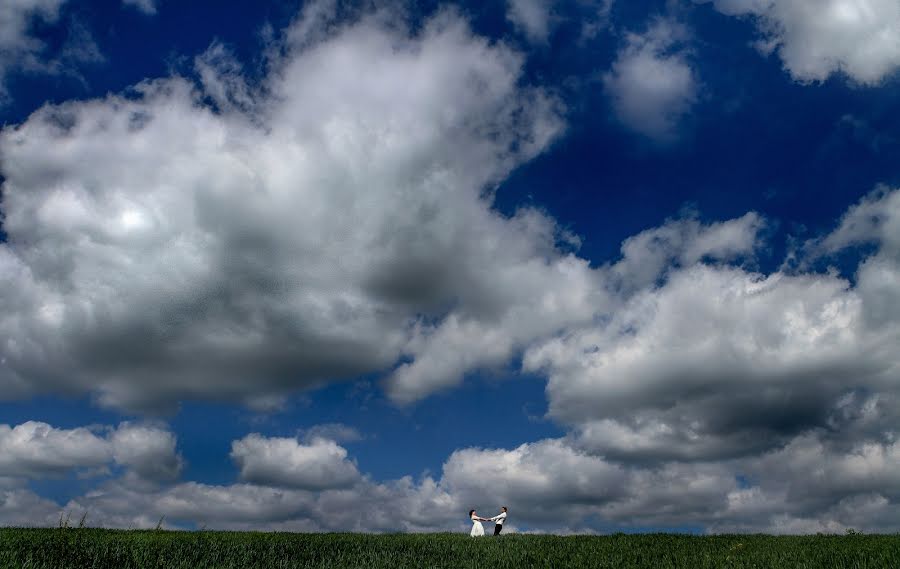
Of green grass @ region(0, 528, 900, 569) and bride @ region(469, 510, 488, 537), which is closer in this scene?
green grass @ region(0, 528, 900, 569)

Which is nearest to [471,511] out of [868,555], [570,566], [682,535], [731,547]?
[682,535]

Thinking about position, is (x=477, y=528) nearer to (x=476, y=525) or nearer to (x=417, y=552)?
(x=476, y=525)

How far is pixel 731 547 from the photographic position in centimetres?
2389

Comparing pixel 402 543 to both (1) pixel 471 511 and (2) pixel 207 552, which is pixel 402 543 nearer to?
(2) pixel 207 552

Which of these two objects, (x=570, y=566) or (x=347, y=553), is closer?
(x=570, y=566)

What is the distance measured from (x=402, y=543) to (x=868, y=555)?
1556 centimetres

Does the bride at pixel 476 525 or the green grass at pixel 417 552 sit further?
the bride at pixel 476 525

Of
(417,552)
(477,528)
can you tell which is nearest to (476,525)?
(477,528)

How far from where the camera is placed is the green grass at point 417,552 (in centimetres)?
1762

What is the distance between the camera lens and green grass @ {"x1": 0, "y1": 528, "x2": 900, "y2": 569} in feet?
57.8

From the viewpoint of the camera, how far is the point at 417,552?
21.9 m

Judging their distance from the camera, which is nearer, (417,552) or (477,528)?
(417,552)

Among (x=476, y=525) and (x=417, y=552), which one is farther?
(x=476, y=525)

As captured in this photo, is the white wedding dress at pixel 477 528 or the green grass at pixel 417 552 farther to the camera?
the white wedding dress at pixel 477 528
